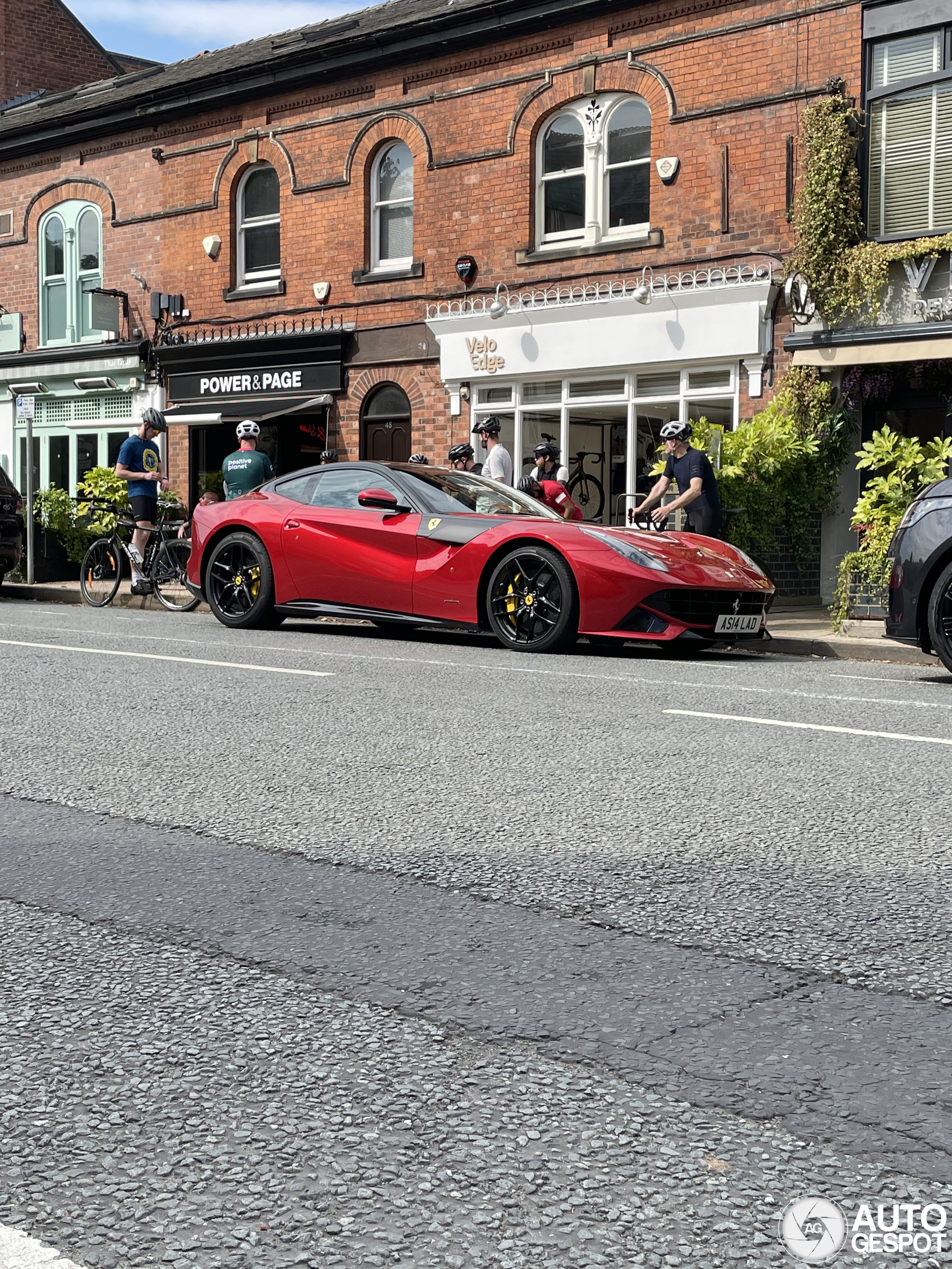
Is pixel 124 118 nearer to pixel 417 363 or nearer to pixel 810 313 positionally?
pixel 417 363

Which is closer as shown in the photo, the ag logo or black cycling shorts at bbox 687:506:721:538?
the ag logo

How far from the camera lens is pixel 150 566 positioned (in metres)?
16.6

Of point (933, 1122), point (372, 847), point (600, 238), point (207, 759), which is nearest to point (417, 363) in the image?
point (600, 238)

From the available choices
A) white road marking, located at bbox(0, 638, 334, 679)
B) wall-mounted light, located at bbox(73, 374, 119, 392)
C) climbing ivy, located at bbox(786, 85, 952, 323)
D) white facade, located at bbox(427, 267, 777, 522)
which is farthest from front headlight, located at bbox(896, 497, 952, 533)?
wall-mounted light, located at bbox(73, 374, 119, 392)

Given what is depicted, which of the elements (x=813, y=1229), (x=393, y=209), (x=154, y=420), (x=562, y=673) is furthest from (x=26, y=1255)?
(x=393, y=209)

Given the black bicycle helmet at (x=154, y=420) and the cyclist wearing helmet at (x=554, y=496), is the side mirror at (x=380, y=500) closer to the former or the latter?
the cyclist wearing helmet at (x=554, y=496)

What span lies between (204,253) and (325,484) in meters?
12.7

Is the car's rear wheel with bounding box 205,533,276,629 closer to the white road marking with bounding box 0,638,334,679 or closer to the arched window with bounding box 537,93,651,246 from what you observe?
the white road marking with bounding box 0,638,334,679

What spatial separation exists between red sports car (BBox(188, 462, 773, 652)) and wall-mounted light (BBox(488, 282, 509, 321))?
24.6 feet

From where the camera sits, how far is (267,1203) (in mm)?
2301

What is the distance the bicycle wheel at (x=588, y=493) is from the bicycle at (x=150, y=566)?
5595 millimetres

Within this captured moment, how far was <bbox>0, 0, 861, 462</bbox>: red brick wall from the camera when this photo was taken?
17.5 m

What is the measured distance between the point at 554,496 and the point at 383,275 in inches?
315

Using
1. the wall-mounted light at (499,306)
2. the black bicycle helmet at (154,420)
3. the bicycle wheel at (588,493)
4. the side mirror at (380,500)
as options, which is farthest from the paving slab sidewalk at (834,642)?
the wall-mounted light at (499,306)
